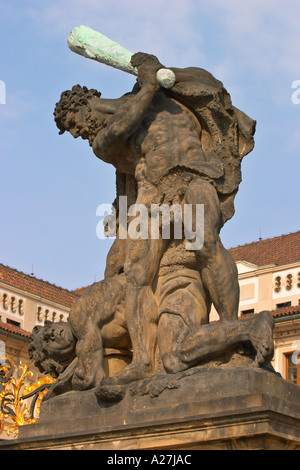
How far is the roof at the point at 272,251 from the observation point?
123ft

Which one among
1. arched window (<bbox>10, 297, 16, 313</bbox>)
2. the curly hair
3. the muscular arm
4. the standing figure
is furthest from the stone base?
arched window (<bbox>10, 297, 16, 313</bbox>)

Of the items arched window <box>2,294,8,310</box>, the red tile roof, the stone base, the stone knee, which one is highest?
arched window <box>2,294,8,310</box>

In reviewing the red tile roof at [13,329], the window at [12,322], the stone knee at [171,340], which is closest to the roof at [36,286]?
the window at [12,322]

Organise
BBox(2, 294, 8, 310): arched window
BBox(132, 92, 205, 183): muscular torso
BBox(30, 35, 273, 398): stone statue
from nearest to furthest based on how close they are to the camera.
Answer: BBox(30, 35, 273, 398): stone statue < BBox(132, 92, 205, 183): muscular torso < BBox(2, 294, 8, 310): arched window

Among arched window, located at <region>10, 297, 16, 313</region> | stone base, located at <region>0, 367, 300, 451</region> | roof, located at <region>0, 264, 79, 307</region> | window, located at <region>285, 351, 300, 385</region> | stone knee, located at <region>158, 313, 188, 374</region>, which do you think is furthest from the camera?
window, located at <region>285, 351, 300, 385</region>

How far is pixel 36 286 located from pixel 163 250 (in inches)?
988

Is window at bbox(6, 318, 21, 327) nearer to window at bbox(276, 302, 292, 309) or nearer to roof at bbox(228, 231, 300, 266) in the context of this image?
window at bbox(276, 302, 292, 309)

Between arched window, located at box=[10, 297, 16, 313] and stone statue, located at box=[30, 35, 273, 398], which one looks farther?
arched window, located at box=[10, 297, 16, 313]

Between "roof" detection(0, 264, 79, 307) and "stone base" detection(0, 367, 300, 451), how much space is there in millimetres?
23346

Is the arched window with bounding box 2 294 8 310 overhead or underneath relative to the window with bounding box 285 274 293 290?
underneath

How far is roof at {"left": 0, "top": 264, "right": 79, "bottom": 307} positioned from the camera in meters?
32.4

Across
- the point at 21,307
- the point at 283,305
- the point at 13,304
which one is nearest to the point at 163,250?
the point at 21,307

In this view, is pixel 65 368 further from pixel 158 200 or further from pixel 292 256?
pixel 292 256
